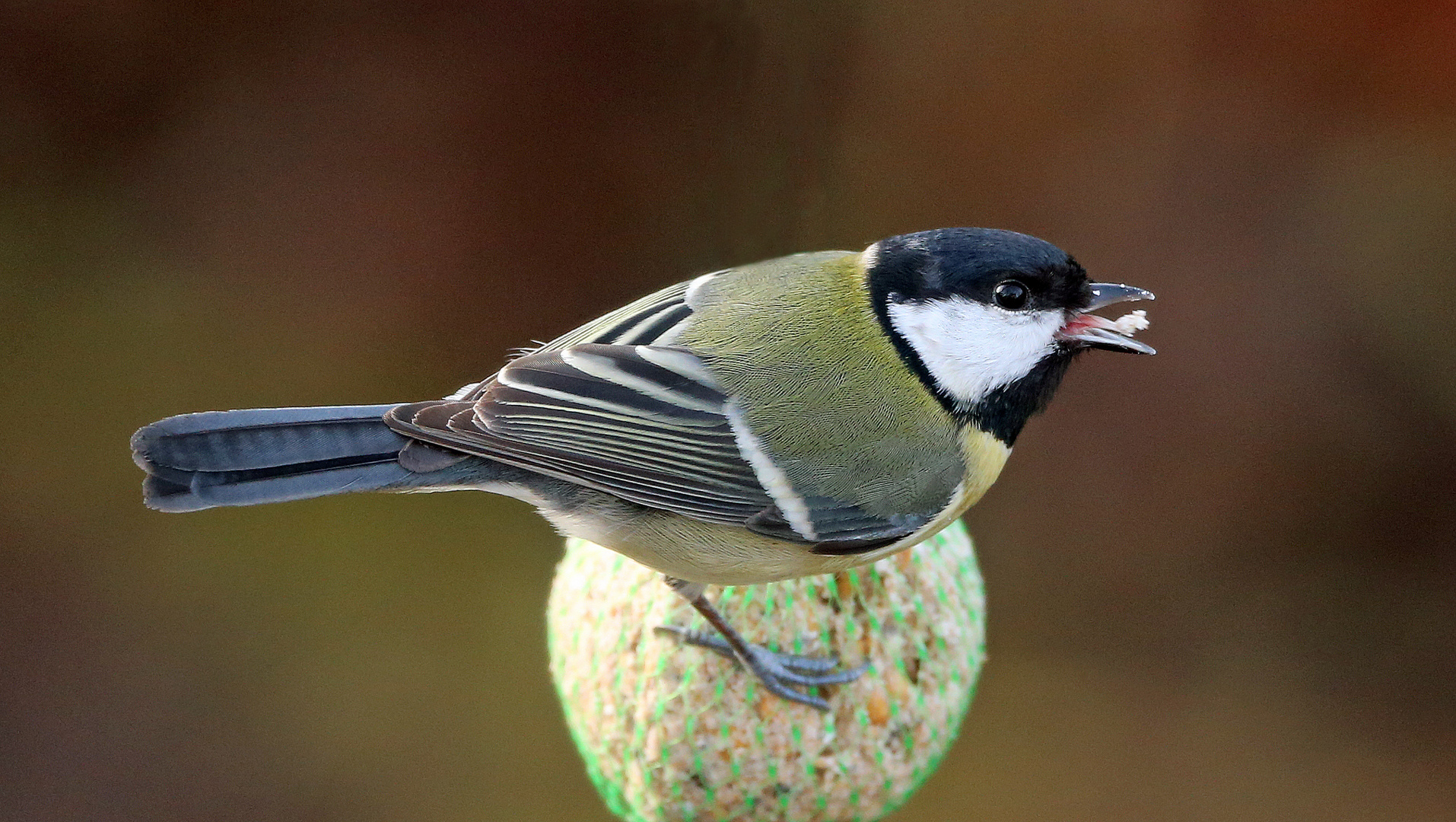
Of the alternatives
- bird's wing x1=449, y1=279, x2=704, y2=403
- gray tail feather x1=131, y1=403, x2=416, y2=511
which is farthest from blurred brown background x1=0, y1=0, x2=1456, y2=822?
gray tail feather x1=131, y1=403, x2=416, y2=511

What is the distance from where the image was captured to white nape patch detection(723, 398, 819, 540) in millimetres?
1612

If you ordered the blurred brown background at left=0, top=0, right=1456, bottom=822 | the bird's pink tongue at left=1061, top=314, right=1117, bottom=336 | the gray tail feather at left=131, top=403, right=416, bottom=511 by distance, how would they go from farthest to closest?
the blurred brown background at left=0, top=0, right=1456, bottom=822 → the bird's pink tongue at left=1061, top=314, right=1117, bottom=336 → the gray tail feather at left=131, top=403, right=416, bottom=511

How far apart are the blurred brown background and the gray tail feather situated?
60.2 inches

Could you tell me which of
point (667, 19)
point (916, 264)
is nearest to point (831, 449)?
point (916, 264)

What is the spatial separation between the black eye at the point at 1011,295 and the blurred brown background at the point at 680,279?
1.39 meters

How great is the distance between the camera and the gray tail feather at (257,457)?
152 centimetres

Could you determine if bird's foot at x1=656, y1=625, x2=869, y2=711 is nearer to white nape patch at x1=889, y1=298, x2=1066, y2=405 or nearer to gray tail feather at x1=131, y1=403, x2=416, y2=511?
white nape patch at x1=889, y1=298, x2=1066, y2=405

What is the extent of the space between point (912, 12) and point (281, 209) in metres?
1.79

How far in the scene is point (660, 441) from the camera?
5.36 feet

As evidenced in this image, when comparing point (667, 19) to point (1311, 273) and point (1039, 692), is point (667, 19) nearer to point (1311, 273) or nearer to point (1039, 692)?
point (1311, 273)

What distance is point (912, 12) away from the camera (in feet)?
10.0

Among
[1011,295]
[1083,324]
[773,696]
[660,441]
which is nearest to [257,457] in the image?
[660,441]

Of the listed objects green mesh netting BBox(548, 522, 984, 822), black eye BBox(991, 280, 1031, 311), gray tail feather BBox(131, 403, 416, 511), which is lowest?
green mesh netting BBox(548, 522, 984, 822)

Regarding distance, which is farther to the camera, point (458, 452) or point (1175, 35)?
point (1175, 35)
